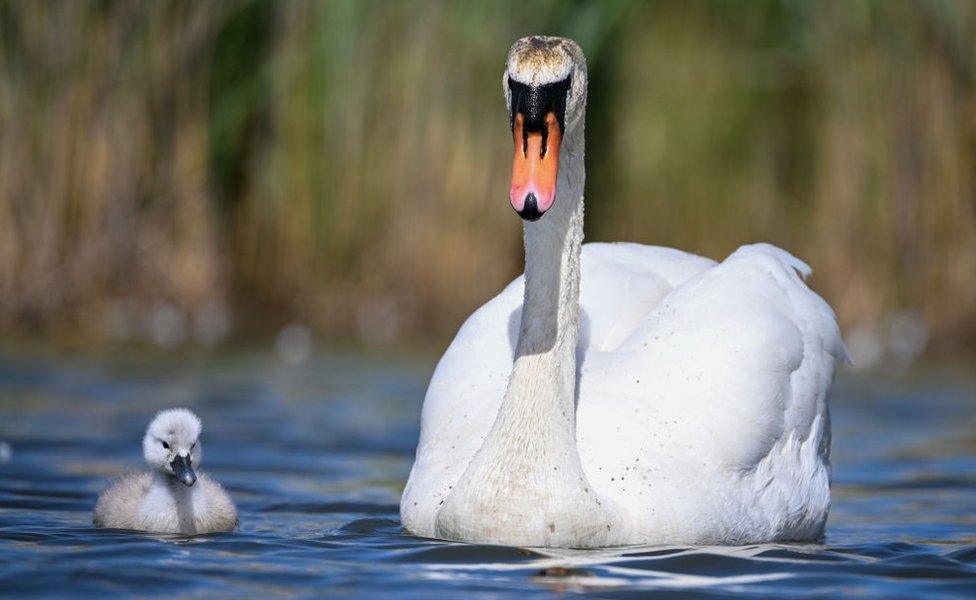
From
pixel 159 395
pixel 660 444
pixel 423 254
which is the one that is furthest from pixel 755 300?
pixel 423 254

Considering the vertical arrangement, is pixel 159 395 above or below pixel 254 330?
below

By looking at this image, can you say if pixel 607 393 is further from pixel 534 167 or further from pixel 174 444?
pixel 174 444

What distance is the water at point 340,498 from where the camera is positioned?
16.8 ft

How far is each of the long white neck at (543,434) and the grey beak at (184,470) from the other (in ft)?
3.05

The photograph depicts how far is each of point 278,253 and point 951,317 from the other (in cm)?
498

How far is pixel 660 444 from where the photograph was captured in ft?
19.5

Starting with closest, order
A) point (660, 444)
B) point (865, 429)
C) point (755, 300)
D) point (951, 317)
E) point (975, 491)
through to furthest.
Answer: point (660, 444) → point (755, 300) → point (975, 491) → point (865, 429) → point (951, 317)

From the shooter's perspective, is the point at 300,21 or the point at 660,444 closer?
the point at 660,444

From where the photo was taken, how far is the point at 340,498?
7355mm

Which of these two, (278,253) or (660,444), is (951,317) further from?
(660,444)

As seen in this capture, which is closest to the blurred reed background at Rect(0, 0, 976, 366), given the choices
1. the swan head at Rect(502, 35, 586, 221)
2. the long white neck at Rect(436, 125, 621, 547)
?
the long white neck at Rect(436, 125, 621, 547)

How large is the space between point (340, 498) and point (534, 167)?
2.63 metres

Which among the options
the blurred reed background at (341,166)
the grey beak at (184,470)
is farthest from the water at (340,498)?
the blurred reed background at (341,166)

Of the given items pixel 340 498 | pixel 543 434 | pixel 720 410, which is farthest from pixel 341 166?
pixel 543 434
